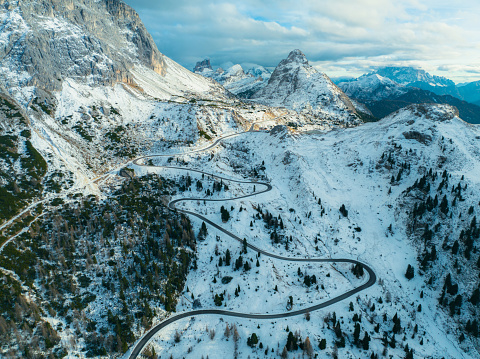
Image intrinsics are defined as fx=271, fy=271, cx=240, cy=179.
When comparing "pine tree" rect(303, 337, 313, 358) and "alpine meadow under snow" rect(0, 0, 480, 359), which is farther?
"alpine meadow under snow" rect(0, 0, 480, 359)

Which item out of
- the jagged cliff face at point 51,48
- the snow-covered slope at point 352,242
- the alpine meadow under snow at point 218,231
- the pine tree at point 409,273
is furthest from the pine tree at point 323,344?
the jagged cliff face at point 51,48

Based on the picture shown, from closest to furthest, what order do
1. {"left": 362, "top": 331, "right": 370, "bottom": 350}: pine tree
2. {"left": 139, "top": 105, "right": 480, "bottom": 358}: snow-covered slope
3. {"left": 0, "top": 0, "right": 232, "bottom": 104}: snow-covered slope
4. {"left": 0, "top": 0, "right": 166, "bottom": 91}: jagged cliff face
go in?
{"left": 362, "top": 331, "right": 370, "bottom": 350}: pine tree
{"left": 139, "top": 105, "right": 480, "bottom": 358}: snow-covered slope
{"left": 0, "top": 0, "right": 232, "bottom": 104}: snow-covered slope
{"left": 0, "top": 0, "right": 166, "bottom": 91}: jagged cliff face

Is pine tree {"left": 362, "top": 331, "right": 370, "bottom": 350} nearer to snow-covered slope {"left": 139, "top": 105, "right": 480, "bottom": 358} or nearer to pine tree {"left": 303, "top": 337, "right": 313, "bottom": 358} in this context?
snow-covered slope {"left": 139, "top": 105, "right": 480, "bottom": 358}

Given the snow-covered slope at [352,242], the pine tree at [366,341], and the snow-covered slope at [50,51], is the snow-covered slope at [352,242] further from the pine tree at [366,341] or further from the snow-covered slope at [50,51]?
the snow-covered slope at [50,51]

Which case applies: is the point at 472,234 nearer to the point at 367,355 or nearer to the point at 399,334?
the point at 399,334

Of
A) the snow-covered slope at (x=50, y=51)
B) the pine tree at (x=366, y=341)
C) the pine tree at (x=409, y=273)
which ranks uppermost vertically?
the snow-covered slope at (x=50, y=51)

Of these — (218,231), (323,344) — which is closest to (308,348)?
(323,344)

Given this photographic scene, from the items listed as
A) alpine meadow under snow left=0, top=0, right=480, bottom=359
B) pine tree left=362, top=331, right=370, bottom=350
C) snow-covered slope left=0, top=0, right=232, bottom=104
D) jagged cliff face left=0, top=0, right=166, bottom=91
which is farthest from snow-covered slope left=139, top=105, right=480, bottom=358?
jagged cliff face left=0, top=0, right=166, bottom=91

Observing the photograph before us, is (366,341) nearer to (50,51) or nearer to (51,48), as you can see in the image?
(50,51)

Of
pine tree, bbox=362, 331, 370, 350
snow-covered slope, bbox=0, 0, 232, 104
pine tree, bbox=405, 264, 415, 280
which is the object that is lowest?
pine tree, bbox=362, 331, 370, 350
